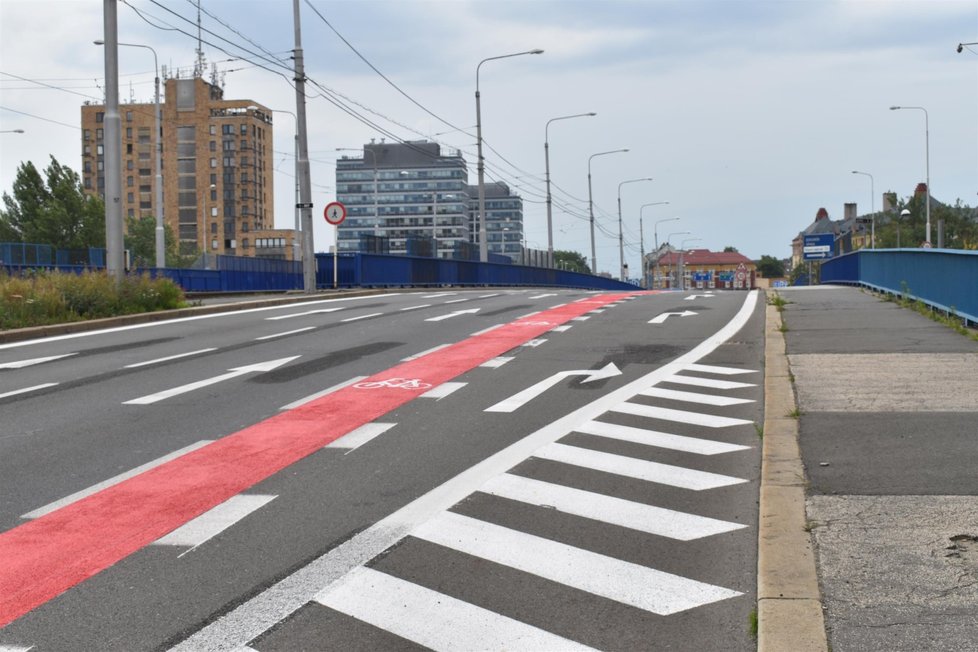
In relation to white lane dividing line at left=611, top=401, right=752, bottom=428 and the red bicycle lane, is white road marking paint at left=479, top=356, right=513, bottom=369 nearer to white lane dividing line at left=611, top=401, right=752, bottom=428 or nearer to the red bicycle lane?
the red bicycle lane

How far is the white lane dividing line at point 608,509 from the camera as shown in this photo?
5785 mm

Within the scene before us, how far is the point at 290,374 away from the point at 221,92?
175m

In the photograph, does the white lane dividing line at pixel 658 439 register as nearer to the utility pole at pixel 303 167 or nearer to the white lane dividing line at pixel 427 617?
the white lane dividing line at pixel 427 617

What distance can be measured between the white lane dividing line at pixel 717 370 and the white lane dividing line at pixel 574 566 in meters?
6.14

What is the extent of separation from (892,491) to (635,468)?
5.71ft

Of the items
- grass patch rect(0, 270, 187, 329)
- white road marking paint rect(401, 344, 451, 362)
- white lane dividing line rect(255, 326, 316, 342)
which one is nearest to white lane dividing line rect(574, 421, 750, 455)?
white road marking paint rect(401, 344, 451, 362)

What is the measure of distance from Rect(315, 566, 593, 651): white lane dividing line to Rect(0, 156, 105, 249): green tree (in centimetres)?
8658

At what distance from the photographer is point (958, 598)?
4387 mm

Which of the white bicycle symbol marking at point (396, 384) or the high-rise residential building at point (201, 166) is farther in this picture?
the high-rise residential building at point (201, 166)

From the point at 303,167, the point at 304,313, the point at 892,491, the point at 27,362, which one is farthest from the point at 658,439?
the point at 303,167

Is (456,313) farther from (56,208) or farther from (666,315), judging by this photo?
(56,208)

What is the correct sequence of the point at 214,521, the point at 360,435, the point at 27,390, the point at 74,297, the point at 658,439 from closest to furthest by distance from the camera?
1. the point at 214,521
2. the point at 658,439
3. the point at 360,435
4. the point at 27,390
5. the point at 74,297

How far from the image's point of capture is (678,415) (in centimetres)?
913

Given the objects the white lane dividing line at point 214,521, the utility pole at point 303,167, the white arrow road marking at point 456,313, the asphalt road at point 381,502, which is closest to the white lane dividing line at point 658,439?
the asphalt road at point 381,502
